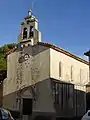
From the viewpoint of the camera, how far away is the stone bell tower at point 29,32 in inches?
1145

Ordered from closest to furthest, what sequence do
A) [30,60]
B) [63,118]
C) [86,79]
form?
1. [63,118]
2. [30,60]
3. [86,79]

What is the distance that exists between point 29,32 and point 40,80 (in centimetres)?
527

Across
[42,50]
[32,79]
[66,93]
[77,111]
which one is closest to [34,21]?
[42,50]


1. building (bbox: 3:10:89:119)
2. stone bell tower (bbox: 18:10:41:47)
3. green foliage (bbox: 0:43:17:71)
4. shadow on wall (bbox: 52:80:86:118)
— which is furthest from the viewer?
green foliage (bbox: 0:43:17:71)

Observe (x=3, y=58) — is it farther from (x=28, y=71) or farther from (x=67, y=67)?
(x=67, y=67)

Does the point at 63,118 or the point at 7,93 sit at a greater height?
the point at 7,93

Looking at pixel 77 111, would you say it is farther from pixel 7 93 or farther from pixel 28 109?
pixel 7 93

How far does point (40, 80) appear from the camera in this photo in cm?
2797

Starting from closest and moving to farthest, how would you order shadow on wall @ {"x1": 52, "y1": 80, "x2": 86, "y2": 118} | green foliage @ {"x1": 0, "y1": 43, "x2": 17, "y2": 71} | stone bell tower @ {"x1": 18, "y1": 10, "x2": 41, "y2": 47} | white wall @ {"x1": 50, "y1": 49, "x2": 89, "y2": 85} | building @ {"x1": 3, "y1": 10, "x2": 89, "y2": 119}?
shadow on wall @ {"x1": 52, "y1": 80, "x2": 86, "y2": 118}, building @ {"x1": 3, "y1": 10, "x2": 89, "y2": 119}, white wall @ {"x1": 50, "y1": 49, "x2": 89, "y2": 85}, stone bell tower @ {"x1": 18, "y1": 10, "x2": 41, "y2": 47}, green foliage @ {"x1": 0, "y1": 43, "x2": 17, "y2": 71}

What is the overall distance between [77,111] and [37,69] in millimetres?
5916

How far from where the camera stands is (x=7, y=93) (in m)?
30.6

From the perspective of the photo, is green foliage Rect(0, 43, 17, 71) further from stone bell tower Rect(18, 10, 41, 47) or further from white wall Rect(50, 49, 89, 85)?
white wall Rect(50, 49, 89, 85)

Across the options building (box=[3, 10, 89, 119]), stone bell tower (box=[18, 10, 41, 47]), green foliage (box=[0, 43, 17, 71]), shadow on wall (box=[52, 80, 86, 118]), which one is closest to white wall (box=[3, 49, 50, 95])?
building (box=[3, 10, 89, 119])

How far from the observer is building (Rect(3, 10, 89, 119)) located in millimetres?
27344
